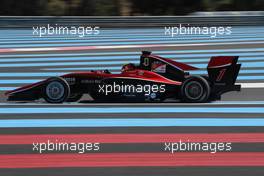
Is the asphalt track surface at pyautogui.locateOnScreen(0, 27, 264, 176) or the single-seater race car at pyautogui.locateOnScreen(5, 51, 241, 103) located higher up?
the single-seater race car at pyautogui.locateOnScreen(5, 51, 241, 103)

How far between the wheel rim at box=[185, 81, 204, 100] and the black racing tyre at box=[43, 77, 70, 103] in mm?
1759

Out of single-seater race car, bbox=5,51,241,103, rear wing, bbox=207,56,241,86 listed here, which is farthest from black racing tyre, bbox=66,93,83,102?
rear wing, bbox=207,56,241,86

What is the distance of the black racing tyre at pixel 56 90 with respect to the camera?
28.6 ft

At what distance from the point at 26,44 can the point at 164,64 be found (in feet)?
36.4

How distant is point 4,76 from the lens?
42.8ft

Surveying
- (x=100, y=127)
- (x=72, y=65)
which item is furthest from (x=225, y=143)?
(x=72, y=65)

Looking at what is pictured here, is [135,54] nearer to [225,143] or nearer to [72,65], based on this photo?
[72,65]

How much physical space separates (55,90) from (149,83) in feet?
4.70

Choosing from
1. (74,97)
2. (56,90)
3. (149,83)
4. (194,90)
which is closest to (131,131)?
(149,83)

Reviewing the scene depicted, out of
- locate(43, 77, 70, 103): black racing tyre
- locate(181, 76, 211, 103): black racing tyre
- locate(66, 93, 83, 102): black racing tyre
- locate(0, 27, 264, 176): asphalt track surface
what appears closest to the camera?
locate(0, 27, 264, 176): asphalt track surface

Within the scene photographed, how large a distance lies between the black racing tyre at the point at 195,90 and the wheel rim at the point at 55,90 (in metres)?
1.80

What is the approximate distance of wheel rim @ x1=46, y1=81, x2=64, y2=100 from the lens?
8.77 meters

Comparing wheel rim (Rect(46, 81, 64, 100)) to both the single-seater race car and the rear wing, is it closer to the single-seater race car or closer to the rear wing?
the single-seater race car

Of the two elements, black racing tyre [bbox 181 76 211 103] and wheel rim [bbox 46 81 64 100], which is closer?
black racing tyre [bbox 181 76 211 103]
